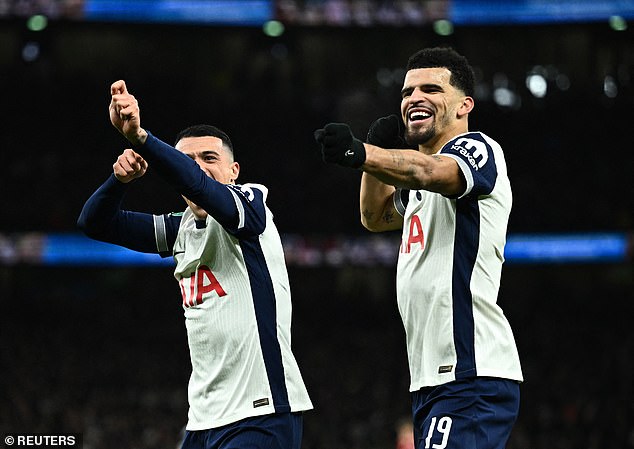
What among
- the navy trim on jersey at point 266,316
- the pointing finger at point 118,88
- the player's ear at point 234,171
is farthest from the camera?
the player's ear at point 234,171

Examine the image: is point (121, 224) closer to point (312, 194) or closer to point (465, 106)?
point (465, 106)

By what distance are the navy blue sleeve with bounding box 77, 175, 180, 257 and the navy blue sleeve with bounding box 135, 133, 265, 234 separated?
0.67m

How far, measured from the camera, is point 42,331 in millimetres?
25156

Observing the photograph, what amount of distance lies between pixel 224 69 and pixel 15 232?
316 inches

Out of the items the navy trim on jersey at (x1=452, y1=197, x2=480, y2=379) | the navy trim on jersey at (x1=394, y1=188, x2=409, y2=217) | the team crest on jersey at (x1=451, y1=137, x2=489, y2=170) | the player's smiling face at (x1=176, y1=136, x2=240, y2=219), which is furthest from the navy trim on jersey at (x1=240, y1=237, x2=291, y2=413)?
the team crest on jersey at (x1=451, y1=137, x2=489, y2=170)

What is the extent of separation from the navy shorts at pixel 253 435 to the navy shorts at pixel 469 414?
2.18ft

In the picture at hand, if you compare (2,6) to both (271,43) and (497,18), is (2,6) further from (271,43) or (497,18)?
(497,18)

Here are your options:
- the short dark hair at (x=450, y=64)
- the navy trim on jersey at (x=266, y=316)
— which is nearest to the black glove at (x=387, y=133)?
the short dark hair at (x=450, y=64)

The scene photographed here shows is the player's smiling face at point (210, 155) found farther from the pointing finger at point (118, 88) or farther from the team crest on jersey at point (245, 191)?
the pointing finger at point (118, 88)

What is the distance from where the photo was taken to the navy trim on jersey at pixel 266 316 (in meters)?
4.42

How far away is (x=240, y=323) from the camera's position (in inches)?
176

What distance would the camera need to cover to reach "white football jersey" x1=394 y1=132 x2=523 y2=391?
4008 millimetres

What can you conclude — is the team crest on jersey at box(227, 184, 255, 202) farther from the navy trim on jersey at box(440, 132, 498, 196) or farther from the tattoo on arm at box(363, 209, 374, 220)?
the navy trim on jersey at box(440, 132, 498, 196)

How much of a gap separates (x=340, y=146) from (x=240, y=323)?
117cm
